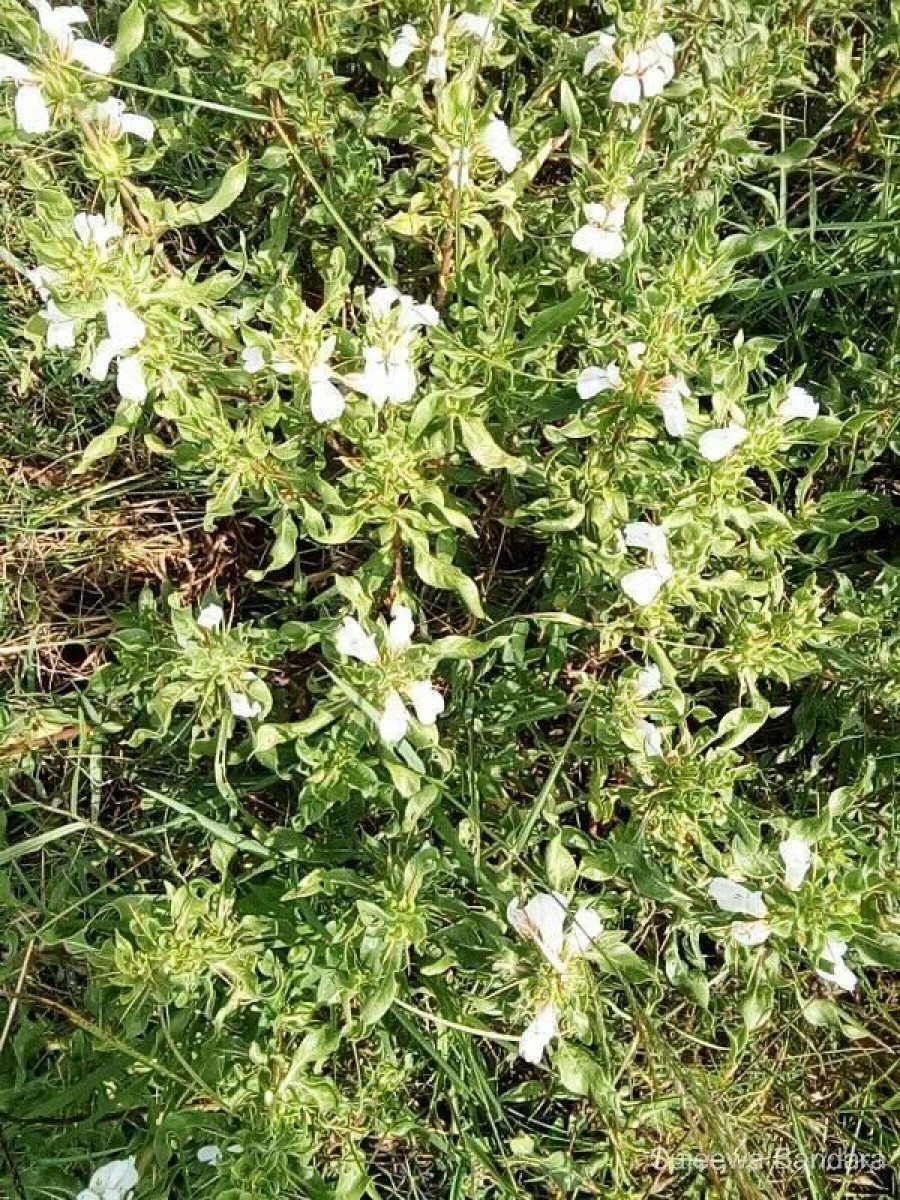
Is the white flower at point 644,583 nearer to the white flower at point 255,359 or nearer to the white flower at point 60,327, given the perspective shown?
the white flower at point 255,359

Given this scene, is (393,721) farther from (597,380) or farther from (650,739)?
(597,380)

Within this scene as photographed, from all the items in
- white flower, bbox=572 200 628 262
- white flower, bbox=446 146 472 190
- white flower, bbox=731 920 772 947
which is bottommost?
white flower, bbox=731 920 772 947

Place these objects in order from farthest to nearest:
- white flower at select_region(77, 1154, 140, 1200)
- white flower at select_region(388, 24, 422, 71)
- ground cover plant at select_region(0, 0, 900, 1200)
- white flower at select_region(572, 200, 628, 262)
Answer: white flower at select_region(388, 24, 422, 71) < white flower at select_region(572, 200, 628, 262) < ground cover plant at select_region(0, 0, 900, 1200) < white flower at select_region(77, 1154, 140, 1200)

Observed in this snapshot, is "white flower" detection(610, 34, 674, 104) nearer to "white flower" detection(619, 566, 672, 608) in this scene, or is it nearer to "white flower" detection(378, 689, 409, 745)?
"white flower" detection(619, 566, 672, 608)

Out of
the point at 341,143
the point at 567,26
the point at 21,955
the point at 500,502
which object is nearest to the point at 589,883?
the point at 500,502

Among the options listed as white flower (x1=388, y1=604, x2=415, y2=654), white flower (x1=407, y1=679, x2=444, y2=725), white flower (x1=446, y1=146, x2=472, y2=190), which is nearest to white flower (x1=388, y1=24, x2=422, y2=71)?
white flower (x1=446, y1=146, x2=472, y2=190)

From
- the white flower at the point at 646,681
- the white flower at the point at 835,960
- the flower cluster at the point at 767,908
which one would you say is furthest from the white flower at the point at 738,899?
the white flower at the point at 646,681
